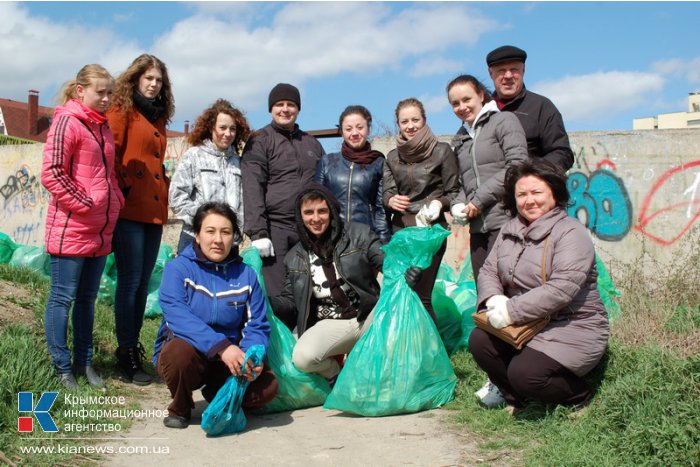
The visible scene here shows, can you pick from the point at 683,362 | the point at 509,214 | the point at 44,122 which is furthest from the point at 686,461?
the point at 44,122

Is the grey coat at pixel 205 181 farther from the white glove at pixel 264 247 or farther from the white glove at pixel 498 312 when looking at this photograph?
the white glove at pixel 498 312

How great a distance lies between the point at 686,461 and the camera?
2512mm

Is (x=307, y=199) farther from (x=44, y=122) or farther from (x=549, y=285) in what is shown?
(x=44, y=122)

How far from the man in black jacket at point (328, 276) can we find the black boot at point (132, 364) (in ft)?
3.38

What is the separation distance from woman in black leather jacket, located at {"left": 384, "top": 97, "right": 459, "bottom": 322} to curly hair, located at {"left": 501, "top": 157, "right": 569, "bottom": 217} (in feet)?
1.90

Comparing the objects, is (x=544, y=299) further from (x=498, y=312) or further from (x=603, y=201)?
(x=603, y=201)

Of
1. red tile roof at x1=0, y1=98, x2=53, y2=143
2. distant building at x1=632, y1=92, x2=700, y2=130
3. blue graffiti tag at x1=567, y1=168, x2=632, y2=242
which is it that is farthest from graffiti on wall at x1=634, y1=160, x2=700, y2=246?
distant building at x1=632, y1=92, x2=700, y2=130

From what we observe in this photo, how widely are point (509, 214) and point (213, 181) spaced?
6.38 feet

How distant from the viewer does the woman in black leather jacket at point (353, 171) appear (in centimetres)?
423

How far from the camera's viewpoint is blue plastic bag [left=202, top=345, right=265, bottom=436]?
3250 millimetres

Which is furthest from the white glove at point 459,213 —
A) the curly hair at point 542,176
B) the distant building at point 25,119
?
the distant building at point 25,119

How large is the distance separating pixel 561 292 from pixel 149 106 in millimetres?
2747

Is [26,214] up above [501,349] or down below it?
above

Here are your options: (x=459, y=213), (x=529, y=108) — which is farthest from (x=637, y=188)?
(x=459, y=213)
